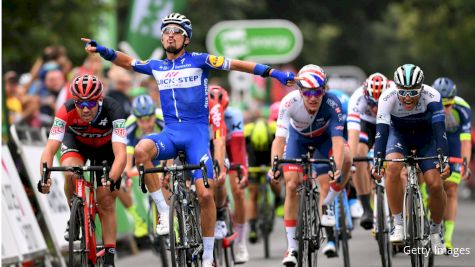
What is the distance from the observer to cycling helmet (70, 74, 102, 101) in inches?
525

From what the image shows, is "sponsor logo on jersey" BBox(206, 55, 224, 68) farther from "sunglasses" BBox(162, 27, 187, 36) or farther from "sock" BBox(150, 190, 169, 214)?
"sock" BBox(150, 190, 169, 214)

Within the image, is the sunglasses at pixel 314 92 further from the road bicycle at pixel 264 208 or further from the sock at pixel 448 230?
the road bicycle at pixel 264 208

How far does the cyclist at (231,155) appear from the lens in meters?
16.0

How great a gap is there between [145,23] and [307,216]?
14755 mm

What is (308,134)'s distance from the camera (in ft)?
50.2

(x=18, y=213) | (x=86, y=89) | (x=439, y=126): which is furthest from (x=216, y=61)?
(x=18, y=213)

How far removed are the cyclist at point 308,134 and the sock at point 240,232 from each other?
1.86 m

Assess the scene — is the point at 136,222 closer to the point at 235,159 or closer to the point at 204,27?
the point at 235,159


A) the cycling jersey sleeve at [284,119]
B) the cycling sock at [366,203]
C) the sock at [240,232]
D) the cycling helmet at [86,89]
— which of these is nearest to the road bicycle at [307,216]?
the cycling jersey sleeve at [284,119]

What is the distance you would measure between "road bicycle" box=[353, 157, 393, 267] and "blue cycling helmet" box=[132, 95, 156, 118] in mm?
2818

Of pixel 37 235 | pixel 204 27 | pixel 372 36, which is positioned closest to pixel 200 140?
pixel 37 235

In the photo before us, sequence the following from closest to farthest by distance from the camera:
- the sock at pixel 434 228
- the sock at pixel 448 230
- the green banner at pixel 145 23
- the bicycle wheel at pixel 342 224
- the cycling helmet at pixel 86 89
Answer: the cycling helmet at pixel 86 89 → the sock at pixel 434 228 → the bicycle wheel at pixel 342 224 → the sock at pixel 448 230 → the green banner at pixel 145 23

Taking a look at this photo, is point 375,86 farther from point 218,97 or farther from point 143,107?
point 143,107

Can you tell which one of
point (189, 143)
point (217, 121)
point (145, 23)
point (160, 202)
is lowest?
point (160, 202)
